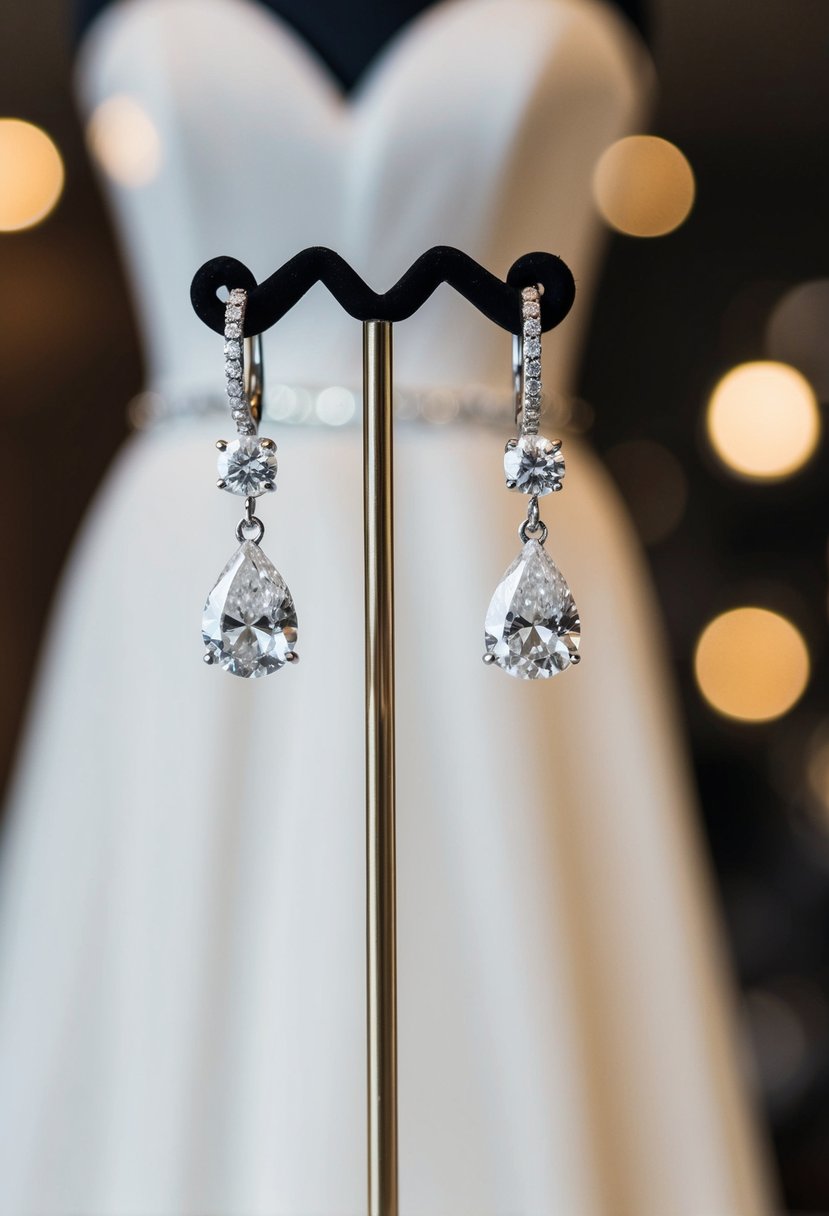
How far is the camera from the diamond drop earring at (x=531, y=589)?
29 cm

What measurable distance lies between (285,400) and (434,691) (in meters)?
0.16

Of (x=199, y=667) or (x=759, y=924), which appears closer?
(x=199, y=667)

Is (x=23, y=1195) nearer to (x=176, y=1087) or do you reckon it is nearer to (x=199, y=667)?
(x=176, y=1087)

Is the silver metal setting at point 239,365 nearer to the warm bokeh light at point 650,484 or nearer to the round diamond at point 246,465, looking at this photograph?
the round diamond at point 246,465

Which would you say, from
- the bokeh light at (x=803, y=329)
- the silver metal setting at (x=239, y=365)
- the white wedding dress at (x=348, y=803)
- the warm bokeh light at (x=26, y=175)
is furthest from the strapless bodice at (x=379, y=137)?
the bokeh light at (x=803, y=329)

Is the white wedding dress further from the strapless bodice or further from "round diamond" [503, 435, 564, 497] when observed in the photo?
"round diamond" [503, 435, 564, 497]

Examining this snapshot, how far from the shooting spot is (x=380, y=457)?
30cm

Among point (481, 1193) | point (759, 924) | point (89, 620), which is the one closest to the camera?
point (481, 1193)

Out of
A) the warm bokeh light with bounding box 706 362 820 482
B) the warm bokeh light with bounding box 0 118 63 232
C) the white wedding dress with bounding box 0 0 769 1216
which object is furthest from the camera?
the warm bokeh light with bounding box 706 362 820 482

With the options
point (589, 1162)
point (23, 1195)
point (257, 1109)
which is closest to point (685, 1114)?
point (589, 1162)

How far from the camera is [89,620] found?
2.22ft

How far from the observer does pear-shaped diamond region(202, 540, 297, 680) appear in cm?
30

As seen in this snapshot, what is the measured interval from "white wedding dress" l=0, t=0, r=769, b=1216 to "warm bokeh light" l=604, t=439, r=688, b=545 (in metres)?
0.81

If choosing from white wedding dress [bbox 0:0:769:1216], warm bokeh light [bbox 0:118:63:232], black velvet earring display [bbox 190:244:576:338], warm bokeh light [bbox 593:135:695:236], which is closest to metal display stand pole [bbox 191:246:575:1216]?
black velvet earring display [bbox 190:244:576:338]
